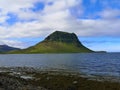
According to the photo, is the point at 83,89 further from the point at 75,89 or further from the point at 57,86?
the point at 57,86

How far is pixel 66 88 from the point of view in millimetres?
37625

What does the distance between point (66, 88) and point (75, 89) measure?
1435 mm

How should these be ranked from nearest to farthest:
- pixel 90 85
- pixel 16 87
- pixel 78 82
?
pixel 16 87
pixel 90 85
pixel 78 82

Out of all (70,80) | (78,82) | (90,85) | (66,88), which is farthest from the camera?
(70,80)

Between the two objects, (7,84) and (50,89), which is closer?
(7,84)

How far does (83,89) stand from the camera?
38469 millimetres

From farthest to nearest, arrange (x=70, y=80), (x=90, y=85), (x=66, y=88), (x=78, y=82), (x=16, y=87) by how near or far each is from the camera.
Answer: (x=70, y=80) → (x=78, y=82) → (x=90, y=85) → (x=66, y=88) → (x=16, y=87)

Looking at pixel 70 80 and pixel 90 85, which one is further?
pixel 70 80

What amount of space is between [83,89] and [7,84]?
11.3 metres

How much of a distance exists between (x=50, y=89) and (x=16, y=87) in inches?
310

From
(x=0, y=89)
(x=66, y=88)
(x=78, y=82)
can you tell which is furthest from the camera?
(x=78, y=82)

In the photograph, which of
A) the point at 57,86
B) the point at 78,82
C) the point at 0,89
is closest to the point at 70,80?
the point at 78,82

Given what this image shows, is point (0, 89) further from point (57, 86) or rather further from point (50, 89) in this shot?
point (57, 86)

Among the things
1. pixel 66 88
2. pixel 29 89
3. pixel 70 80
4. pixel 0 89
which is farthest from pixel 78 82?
pixel 0 89
